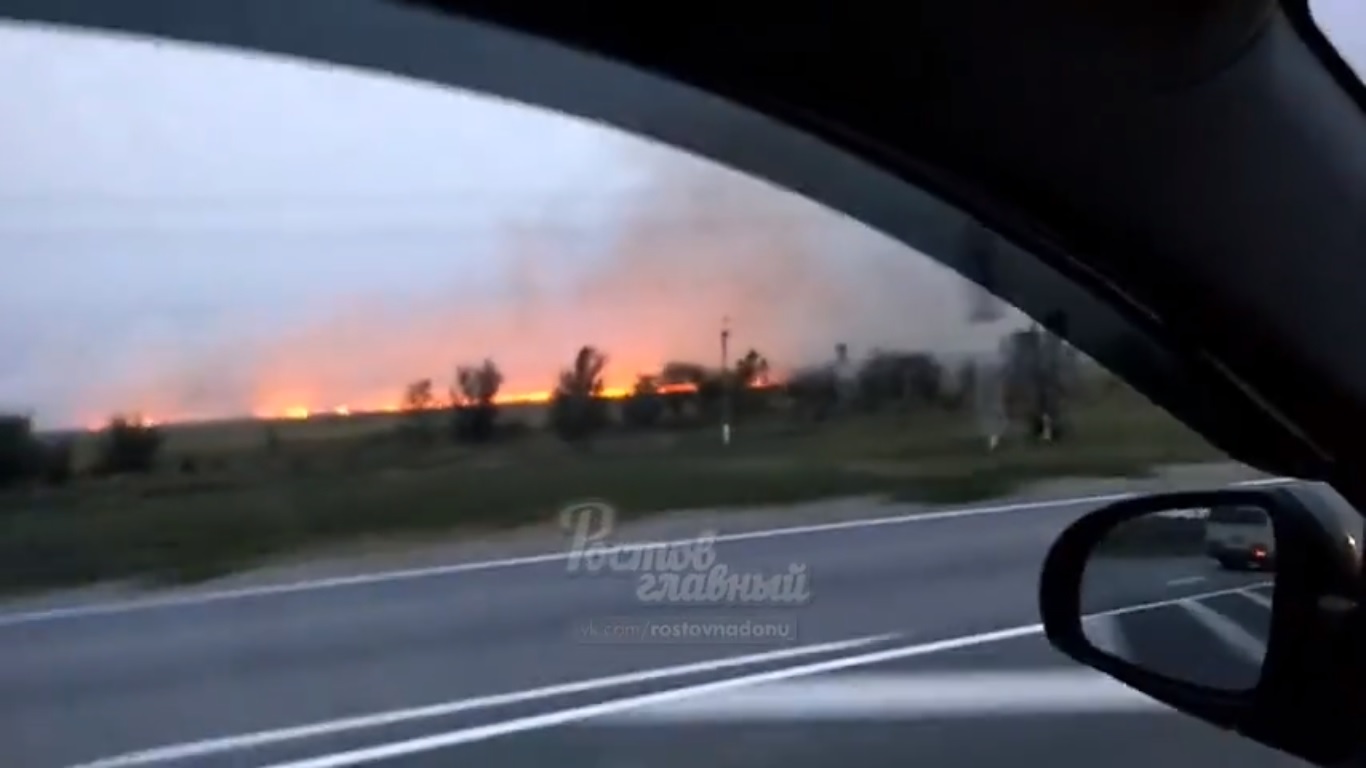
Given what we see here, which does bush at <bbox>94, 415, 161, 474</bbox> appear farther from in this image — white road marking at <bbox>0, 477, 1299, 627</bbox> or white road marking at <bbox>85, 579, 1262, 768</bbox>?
white road marking at <bbox>85, 579, 1262, 768</bbox>

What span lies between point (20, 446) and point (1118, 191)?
8.79 ft

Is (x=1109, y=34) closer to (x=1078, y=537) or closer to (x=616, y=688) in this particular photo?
(x=1078, y=537)

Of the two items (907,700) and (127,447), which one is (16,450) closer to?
(127,447)

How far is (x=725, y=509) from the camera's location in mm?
5492

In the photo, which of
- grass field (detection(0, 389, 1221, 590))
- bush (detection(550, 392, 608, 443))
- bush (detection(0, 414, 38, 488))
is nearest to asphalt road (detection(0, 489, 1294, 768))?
grass field (detection(0, 389, 1221, 590))

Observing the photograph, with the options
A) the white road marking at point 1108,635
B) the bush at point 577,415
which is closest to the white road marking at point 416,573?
the bush at point 577,415

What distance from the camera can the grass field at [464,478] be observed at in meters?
4.52

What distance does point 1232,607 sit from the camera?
307 cm

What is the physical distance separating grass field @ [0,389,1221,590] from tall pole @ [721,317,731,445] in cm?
3

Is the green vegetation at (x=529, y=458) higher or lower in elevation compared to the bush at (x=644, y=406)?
lower

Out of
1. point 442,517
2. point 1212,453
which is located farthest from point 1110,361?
point 442,517

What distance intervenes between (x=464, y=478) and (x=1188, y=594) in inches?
93.4

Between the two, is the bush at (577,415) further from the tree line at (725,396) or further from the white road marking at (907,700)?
the white road marking at (907,700)

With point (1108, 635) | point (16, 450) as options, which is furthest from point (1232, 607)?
point (16, 450)
